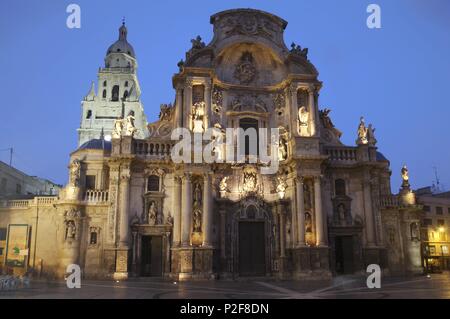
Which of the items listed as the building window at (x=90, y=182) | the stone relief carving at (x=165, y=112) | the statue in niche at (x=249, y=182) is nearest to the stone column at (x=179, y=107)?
the stone relief carving at (x=165, y=112)

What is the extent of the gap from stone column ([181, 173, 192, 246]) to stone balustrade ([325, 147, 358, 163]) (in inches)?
417

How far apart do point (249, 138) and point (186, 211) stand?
730 centimetres

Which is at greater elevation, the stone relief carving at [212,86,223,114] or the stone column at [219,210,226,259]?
the stone relief carving at [212,86,223,114]

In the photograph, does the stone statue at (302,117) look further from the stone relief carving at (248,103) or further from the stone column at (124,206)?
the stone column at (124,206)

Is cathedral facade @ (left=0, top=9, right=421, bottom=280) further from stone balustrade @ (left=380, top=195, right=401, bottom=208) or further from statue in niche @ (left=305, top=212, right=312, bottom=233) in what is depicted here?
statue in niche @ (left=305, top=212, right=312, bottom=233)

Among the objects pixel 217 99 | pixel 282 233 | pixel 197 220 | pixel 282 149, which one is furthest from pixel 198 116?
pixel 282 233

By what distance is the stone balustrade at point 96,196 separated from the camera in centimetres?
2989

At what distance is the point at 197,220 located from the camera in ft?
92.7

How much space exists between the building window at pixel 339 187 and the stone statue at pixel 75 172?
18495 millimetres

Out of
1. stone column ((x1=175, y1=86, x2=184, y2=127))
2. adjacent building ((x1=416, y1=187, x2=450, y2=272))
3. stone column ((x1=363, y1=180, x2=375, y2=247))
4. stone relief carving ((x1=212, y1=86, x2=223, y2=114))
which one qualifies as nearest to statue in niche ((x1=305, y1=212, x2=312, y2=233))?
stone column ((x1=363, y1=180, x2=375, y2=247))

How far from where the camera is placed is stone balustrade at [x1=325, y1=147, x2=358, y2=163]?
103 ft

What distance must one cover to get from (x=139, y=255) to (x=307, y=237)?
36.7 feet
